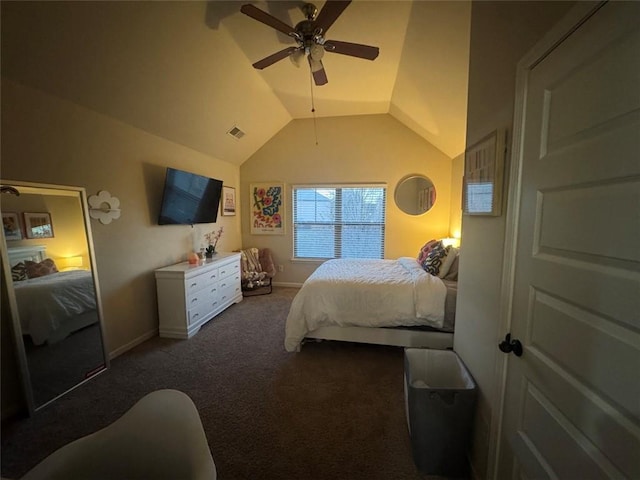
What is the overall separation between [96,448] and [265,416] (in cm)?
116

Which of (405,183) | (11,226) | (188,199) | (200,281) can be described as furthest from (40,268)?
(405,183)

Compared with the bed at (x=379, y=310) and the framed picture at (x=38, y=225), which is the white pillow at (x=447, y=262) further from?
the framed picture at (x=38, y=225)

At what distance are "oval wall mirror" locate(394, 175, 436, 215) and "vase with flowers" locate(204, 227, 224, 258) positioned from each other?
308 cm

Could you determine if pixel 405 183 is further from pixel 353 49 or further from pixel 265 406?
pixel 265 406

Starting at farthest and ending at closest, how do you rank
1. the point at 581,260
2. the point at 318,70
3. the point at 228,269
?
the point at 228,269
the point at 318,70
the point at 581,260

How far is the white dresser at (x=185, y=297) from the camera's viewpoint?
286 centimetres

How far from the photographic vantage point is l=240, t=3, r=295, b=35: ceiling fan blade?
1.63 m

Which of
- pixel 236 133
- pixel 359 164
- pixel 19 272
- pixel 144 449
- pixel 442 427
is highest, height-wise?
pixel 236 133

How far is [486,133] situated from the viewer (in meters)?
1.38


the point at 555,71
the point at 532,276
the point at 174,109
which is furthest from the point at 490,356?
the point at 174,109

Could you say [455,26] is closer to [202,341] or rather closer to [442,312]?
[442,312]

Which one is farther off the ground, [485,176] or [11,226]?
[485,176]

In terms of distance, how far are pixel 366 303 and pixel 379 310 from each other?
138mm

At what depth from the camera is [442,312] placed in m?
2.34
